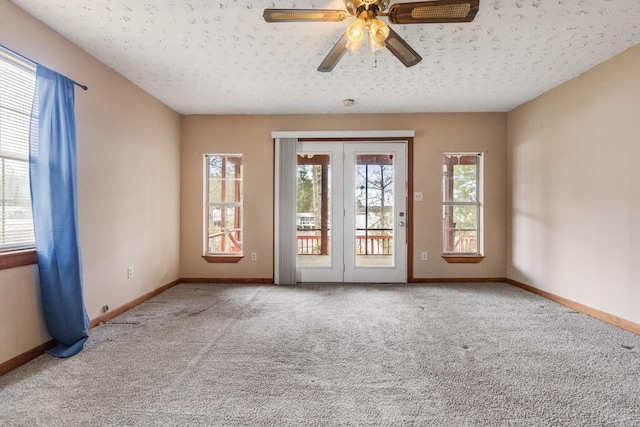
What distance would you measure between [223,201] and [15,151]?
2449 millimetres

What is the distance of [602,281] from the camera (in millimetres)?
2830

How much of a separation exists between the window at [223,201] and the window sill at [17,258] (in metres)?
2.32

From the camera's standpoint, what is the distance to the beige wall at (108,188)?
6.65ft

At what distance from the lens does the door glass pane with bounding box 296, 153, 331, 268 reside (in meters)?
4.31

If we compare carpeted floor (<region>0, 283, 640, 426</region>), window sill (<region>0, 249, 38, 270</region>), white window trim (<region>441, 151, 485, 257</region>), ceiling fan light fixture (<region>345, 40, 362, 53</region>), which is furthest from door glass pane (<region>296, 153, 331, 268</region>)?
window sill (<region>0, 249, 38, 270</region>)

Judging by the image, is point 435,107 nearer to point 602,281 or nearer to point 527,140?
point 527,140

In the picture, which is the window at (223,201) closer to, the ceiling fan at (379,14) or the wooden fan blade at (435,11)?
the ceiling fan at (379,14)

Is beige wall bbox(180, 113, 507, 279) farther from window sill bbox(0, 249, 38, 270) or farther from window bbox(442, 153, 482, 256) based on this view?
window sill bbox(0, 249, 38, 270)

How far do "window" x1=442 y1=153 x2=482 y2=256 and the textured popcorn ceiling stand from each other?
90 centimetres

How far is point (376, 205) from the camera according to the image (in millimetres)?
4297

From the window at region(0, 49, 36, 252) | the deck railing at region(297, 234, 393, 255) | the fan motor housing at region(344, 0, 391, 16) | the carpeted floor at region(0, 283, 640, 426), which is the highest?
the fan motor housing at region(344, 0, 391, 16)

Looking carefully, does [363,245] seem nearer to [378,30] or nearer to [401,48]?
[401,48]

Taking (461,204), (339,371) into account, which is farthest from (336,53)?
(461,204)

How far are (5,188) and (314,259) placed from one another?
326cm
